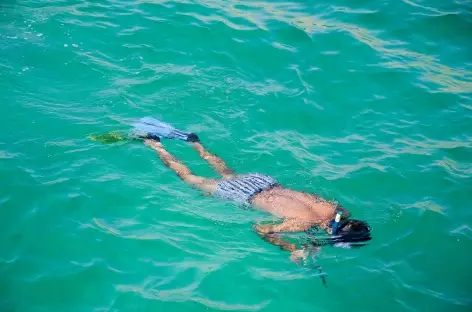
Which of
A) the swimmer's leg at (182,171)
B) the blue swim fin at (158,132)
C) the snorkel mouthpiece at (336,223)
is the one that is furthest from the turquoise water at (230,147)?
the snorkel mouthpiece at (336,223)

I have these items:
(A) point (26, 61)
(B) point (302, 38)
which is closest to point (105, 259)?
(A) point (26, 61)

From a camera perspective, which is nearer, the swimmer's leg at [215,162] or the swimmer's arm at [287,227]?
the swimmer's arm at [287,227]

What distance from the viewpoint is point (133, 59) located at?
9336 millimetres

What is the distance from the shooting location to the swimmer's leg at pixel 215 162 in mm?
7026

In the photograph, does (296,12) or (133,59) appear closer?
(133,59)

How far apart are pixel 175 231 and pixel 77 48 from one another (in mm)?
4864

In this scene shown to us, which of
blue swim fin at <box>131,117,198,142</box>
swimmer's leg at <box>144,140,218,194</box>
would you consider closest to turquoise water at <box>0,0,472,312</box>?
swimmer's leg at <box>144,140,218,194</box>

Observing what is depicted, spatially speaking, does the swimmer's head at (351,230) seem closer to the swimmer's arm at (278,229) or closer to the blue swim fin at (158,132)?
the swimmer's arm at (278,229)

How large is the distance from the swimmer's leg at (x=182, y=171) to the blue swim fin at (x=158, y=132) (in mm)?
124

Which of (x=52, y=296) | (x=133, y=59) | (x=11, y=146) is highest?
(x=133, y=59)

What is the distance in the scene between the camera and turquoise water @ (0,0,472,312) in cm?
564

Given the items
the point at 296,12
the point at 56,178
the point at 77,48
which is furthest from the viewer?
the point at 296,12

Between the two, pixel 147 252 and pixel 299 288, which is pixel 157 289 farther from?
pixel 299 288

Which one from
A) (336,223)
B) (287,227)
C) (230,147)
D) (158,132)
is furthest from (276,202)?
(158,132)
